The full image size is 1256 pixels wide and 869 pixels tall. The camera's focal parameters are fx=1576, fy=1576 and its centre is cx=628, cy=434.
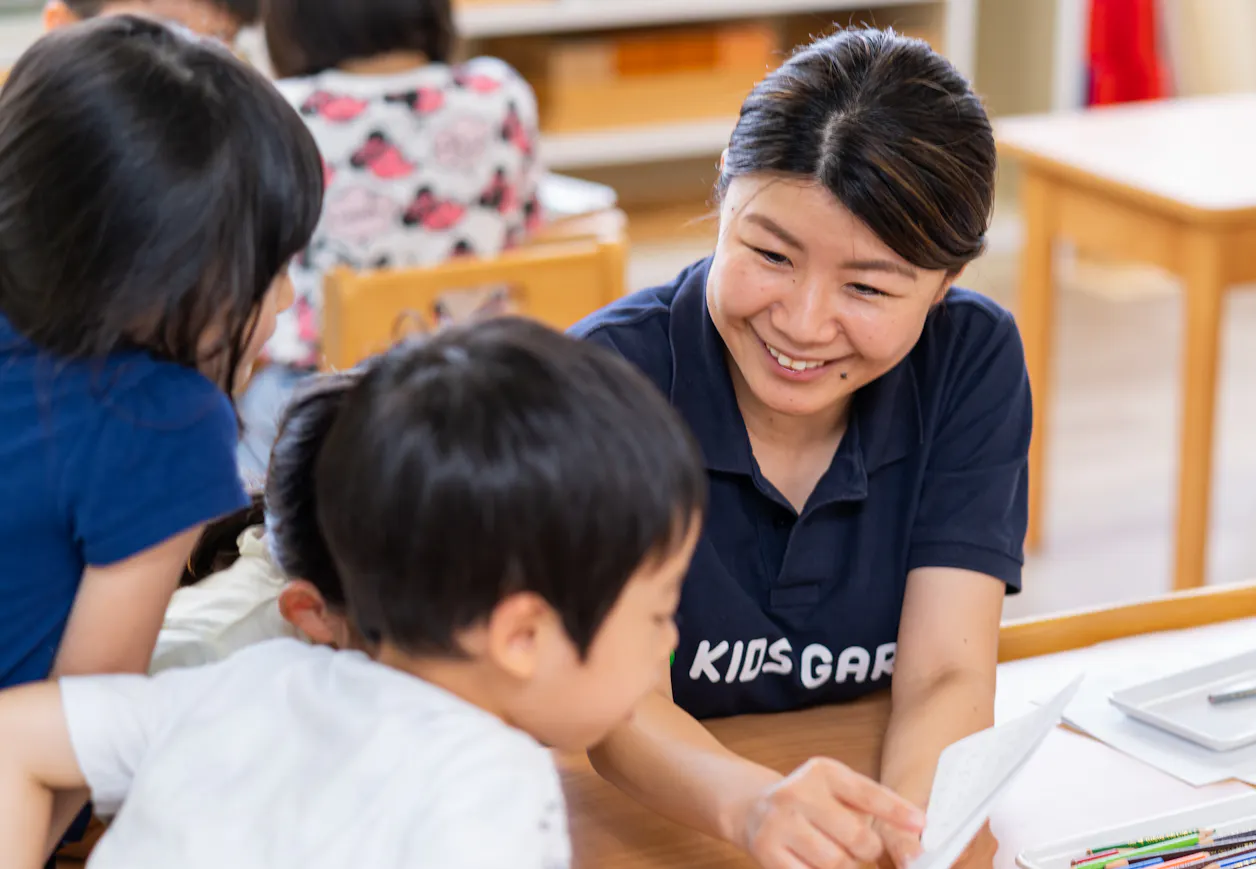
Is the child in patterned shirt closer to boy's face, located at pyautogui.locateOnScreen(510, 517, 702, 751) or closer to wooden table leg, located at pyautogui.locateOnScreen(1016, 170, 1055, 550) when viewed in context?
wooden table leg, located at pyautogui.locateOnScreen(1016, 170, 1055, 550)

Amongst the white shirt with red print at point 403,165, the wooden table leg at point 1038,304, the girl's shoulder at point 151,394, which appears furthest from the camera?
the wooden table leg at point 1038,304

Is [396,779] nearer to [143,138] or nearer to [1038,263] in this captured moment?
[143,138]

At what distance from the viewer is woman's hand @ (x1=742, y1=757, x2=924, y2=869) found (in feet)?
2.95

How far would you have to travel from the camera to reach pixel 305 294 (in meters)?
2.23

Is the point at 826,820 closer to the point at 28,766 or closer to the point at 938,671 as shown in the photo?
the point at 938,671

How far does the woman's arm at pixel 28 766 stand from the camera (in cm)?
84

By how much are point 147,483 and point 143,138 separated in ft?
0.67

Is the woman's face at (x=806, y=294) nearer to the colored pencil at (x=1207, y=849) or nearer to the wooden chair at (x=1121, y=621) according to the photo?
the wooden chair at (x=1121, y=621)

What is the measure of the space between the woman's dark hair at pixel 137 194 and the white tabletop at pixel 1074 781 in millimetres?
586

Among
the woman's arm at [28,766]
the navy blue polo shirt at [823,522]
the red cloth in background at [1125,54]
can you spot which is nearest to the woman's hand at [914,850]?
the navy blue polo shirt at [823,522]

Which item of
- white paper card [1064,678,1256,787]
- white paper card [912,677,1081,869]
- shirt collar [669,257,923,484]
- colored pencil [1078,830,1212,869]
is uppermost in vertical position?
shirt collar [669,257,923,484]

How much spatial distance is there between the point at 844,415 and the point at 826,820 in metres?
0.43

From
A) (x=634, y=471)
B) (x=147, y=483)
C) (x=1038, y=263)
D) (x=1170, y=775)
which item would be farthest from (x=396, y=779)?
(x=1038, y=263)

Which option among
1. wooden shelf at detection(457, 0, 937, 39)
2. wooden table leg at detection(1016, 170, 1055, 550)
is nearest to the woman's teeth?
wooden table leg at detection(1016, 170, 1055, 550)
